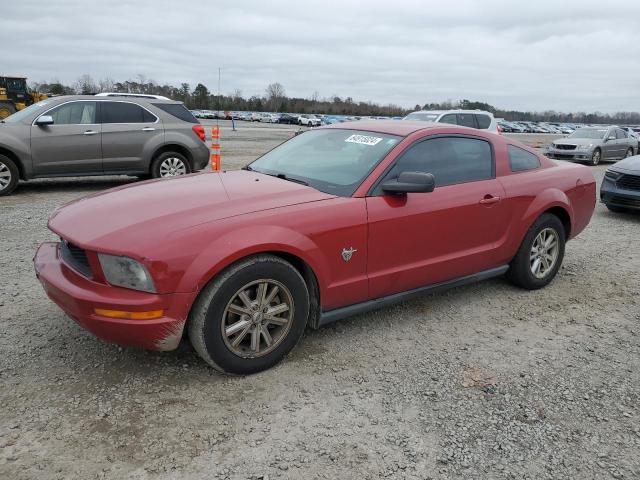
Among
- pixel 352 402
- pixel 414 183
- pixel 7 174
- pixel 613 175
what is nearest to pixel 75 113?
pixel 7 174

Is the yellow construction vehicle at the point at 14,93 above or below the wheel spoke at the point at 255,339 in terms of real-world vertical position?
above

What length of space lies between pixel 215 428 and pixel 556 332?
2.68 metres

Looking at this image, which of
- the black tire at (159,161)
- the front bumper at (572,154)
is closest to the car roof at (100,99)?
the black tire at (159,161)

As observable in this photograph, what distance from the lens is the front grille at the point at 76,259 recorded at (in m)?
2.99

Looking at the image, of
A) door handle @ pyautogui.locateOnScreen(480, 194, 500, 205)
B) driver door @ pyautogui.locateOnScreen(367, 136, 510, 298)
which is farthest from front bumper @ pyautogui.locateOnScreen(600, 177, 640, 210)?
door handle @ pyautogui.locateOnScreen(480, 194, 500, 205)

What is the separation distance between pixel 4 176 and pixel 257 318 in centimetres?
720

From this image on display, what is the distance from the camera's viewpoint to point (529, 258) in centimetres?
462

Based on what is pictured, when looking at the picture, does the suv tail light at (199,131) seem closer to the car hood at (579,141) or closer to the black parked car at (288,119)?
the car hood at (579,141)

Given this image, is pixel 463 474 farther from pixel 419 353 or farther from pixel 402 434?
pixel 419 353

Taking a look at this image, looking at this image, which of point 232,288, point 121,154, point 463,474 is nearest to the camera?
point 463,474

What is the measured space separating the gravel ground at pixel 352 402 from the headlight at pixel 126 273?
0.64 metres

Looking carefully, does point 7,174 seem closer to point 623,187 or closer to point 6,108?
point 623,187

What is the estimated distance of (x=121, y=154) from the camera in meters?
9.12

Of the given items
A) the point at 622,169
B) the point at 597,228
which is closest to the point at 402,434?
the point at 597,228
